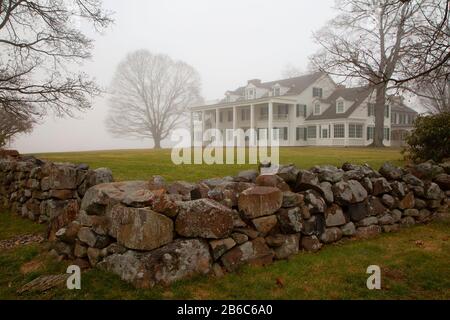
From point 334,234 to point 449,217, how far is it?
320cm

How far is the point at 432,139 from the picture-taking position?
31.8 feet

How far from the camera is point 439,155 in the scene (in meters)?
9.43

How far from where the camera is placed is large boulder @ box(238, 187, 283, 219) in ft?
14.9

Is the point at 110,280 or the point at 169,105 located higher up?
the point at 169,105

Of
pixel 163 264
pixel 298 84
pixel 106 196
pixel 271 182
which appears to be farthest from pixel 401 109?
pixel 163 264

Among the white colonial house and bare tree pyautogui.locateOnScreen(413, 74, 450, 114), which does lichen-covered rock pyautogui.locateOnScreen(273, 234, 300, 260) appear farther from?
the white colonial house

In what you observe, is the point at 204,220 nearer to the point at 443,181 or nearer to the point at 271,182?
the point at 271,182

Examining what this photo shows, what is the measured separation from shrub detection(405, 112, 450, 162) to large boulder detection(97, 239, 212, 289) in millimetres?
8207

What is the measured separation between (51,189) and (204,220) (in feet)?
13.6

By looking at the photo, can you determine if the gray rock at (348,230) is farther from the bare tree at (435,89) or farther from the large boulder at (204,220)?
the bare tree at (435,89)

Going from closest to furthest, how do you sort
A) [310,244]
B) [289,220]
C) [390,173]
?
[289,220], [310,244], [390,173]
